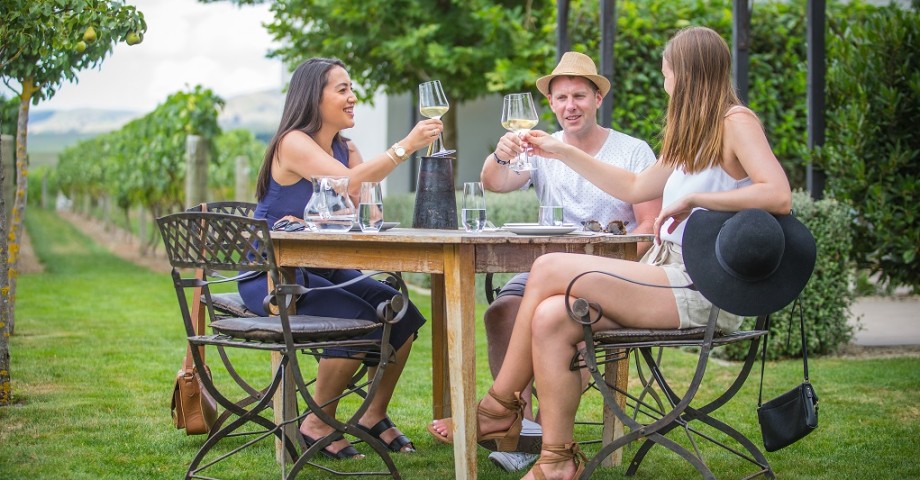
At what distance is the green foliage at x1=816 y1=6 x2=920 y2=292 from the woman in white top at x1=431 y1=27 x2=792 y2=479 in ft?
12.2

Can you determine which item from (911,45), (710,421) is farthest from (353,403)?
(911,45)

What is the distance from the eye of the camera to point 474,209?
4227 mm

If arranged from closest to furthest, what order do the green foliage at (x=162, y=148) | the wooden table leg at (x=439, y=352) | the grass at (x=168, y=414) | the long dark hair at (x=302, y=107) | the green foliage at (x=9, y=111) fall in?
the grass at (x=168, y=414), the long dark hair at (x=302, y=107), the wooden table leg at (x=439, y=352), the green foliage at (x=9, y=111), the green foliage at (x=162, y=148)

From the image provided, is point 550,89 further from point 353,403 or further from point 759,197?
point 353,403

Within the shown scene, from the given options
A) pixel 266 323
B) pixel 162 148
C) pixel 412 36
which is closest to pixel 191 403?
pixel 266 323

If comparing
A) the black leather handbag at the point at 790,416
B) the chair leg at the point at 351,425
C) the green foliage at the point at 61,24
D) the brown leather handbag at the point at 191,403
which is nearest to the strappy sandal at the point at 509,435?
the chair leg at the point at 351,425

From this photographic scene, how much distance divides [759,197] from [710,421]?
840 mm

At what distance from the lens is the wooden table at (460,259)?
3867mm

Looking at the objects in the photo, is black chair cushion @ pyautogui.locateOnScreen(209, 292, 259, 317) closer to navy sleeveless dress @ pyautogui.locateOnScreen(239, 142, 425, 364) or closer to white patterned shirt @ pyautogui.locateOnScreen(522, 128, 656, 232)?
navy sleeveless dress @ pyautogui.locateOnScreen(239, 142, 425, 364)

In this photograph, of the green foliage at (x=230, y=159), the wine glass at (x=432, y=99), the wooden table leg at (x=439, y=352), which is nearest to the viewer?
the wine glass at (x=432, y=99)

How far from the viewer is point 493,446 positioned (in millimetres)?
4559

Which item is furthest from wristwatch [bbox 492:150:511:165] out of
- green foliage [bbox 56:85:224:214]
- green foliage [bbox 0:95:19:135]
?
green foliage [bbox 56:85:224:214]

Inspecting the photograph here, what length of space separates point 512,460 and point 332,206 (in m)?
1.25

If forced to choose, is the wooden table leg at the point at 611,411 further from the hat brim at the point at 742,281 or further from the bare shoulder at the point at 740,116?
the bare shoulder at the point at 740,116
